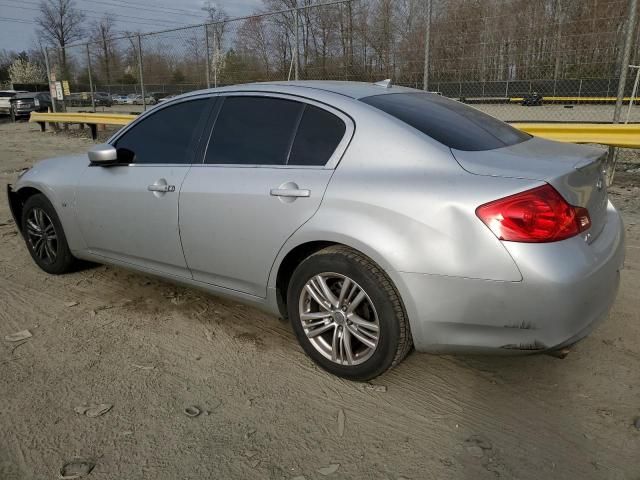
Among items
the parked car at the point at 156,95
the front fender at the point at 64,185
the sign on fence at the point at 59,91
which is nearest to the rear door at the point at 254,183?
the front fender at the point at 64,185

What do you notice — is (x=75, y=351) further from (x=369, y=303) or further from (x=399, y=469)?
(x=399, y=469)

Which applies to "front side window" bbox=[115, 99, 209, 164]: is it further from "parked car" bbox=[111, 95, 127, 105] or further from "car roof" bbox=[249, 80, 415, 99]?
"parked car" bbox=[111, 95, 127, 105]

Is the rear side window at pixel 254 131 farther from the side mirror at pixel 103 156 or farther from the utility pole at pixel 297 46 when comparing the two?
the utility pole at pixel 297 46

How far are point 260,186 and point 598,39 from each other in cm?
627

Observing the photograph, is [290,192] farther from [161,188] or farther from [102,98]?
[102,98]

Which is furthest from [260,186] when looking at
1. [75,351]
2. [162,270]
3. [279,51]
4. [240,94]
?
[279,51]

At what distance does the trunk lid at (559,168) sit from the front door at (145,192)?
1775mm

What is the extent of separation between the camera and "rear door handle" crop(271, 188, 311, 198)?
268 centimetres

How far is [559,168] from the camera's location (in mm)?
2379

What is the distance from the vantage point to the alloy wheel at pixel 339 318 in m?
2.59

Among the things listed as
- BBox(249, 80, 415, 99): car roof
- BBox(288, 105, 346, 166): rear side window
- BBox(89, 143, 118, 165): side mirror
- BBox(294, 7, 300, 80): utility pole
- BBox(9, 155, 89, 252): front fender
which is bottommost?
BBox(9, 155, 89, 252): front fender

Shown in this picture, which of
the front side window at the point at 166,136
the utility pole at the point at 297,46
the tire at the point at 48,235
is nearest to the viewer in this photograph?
the front side window at the point at 166,136

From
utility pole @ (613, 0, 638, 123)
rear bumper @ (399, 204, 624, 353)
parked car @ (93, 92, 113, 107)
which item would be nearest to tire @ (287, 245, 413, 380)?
rear bumper @ (399, 204, 624, 353)

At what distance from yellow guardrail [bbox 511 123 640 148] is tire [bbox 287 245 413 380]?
5.22 metres
